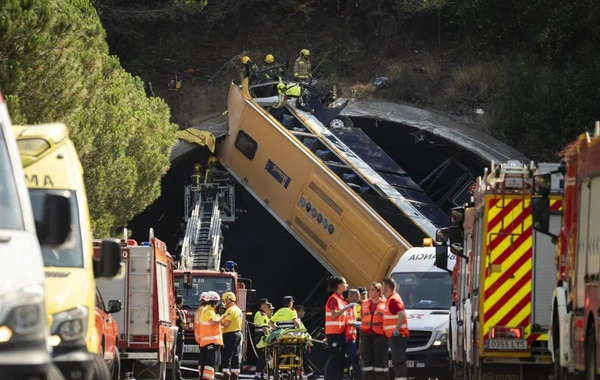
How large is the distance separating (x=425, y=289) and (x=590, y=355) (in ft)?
37.3

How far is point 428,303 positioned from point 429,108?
830 inches

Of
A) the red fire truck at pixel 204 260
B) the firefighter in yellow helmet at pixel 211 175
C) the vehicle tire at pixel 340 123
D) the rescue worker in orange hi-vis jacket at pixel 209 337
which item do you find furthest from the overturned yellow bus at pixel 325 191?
the rescue worker in orange hi-vis jacket at pixel 209 337

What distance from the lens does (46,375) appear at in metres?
8.29

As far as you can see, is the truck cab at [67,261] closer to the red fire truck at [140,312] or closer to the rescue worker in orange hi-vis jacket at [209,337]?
the red fire truck at [140,312]

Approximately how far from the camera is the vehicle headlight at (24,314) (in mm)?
8141

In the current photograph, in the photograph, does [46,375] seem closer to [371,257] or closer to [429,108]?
[371,257]

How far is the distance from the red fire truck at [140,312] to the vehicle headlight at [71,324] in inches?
407

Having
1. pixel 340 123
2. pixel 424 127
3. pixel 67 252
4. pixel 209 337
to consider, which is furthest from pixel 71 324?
pixel 424 127

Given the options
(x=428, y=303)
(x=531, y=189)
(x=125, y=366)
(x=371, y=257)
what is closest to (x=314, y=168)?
(x=371, y=257)

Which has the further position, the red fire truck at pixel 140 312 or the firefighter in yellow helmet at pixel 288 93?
the firefighter in yellow helmet at pixel 288 93

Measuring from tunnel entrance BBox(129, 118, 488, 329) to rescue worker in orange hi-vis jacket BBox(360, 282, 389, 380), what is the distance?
21.3 m

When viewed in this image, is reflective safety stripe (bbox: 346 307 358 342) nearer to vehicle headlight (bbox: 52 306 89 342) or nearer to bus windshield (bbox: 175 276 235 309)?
bus windshield (bbox: 175 276 235 309)

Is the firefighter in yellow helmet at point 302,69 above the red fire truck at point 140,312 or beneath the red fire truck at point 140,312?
above

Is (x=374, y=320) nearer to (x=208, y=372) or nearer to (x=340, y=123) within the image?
(x=208, y=372)
